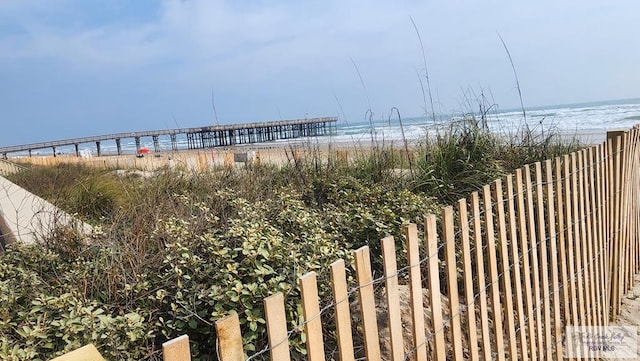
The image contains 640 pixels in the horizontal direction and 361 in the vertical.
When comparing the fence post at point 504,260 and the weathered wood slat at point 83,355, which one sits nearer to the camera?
the weathered wood slat at point 83,355

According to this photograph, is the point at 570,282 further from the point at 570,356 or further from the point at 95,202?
the point at 95,202

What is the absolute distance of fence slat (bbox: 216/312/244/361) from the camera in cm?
100

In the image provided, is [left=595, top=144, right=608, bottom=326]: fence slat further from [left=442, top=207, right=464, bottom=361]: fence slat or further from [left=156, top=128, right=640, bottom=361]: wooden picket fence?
[left=442, top=207, right=464, bottom=361]: fence slat

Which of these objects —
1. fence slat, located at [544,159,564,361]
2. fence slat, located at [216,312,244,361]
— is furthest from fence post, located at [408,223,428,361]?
fence slat, located at [544,159,564,361]

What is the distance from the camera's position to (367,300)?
139 cm

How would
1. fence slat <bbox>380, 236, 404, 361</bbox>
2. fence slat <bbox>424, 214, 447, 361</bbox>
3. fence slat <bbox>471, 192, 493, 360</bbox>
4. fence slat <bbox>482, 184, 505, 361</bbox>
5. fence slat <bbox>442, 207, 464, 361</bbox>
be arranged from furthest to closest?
fence slat <bbox>482, 184, 505, 361</bbox> < fence slat <bbox>471, 192, 493, 360</bbox> < fence slat <bbox>442, 207, 464, 361</bbox> < fence slat <bbox>424, 214, 447, 361</bbox> < fence slat <bbox>380, 236, 404, 361</bbox>

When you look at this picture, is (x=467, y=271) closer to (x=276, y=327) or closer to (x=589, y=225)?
(x=276, y=327)

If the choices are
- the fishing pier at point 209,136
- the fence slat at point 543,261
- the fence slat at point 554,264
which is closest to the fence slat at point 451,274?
the fence slat at point 543,261

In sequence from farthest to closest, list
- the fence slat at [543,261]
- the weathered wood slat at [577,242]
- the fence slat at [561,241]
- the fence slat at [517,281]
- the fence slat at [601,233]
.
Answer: the fence slat at [601,233], the weathered wood slat at [577,242], the fence slat at [561,241], the fence slat at [543,261], the fence slat at [517,281]

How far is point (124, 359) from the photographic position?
2.03m

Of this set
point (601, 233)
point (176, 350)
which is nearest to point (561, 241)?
point (601, 233)

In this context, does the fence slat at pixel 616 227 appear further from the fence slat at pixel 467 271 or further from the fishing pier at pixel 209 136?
the fishing pier at pixel 209 136

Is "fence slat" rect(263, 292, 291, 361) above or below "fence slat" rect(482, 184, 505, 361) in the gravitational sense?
above

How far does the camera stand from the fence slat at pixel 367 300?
1358 mm
